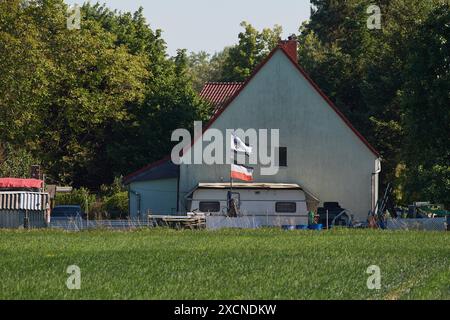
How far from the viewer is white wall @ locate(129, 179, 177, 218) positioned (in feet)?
219

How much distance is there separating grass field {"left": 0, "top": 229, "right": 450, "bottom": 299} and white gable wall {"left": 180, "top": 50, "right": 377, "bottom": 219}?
19.7 metres

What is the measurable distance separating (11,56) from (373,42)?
2160 cm

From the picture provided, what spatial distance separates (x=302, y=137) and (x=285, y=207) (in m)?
4.45

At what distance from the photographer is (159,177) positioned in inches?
2650

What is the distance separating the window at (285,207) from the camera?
61.9 meters

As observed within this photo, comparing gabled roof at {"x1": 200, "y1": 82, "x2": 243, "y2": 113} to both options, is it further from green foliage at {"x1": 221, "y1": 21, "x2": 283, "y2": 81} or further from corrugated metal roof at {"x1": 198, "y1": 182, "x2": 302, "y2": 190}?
corrugated metal roof at {"x1": 198, "y1": 182, "x2": 302, "y2": 190}

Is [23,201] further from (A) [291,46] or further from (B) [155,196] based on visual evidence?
(A) [291,46]

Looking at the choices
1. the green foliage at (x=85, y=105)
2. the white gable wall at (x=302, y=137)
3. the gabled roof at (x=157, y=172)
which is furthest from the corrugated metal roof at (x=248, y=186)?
the green foliage at (x=85, y=105)

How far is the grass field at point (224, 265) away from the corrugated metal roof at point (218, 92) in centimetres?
4133

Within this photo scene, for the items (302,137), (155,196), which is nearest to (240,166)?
(302,137)

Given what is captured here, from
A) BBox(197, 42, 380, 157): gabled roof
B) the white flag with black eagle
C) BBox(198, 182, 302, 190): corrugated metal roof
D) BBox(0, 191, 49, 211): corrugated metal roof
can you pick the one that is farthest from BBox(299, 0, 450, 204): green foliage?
BBox(0, 191, 49, 211): corrugated metal roof

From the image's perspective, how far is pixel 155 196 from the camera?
6781cm

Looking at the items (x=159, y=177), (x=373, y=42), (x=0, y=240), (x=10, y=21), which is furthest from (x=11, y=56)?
(x=0, y=240)

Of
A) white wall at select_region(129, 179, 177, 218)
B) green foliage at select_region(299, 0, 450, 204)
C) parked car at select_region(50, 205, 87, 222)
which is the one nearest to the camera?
green foliage at select_region(299, 0, 450, 204)
